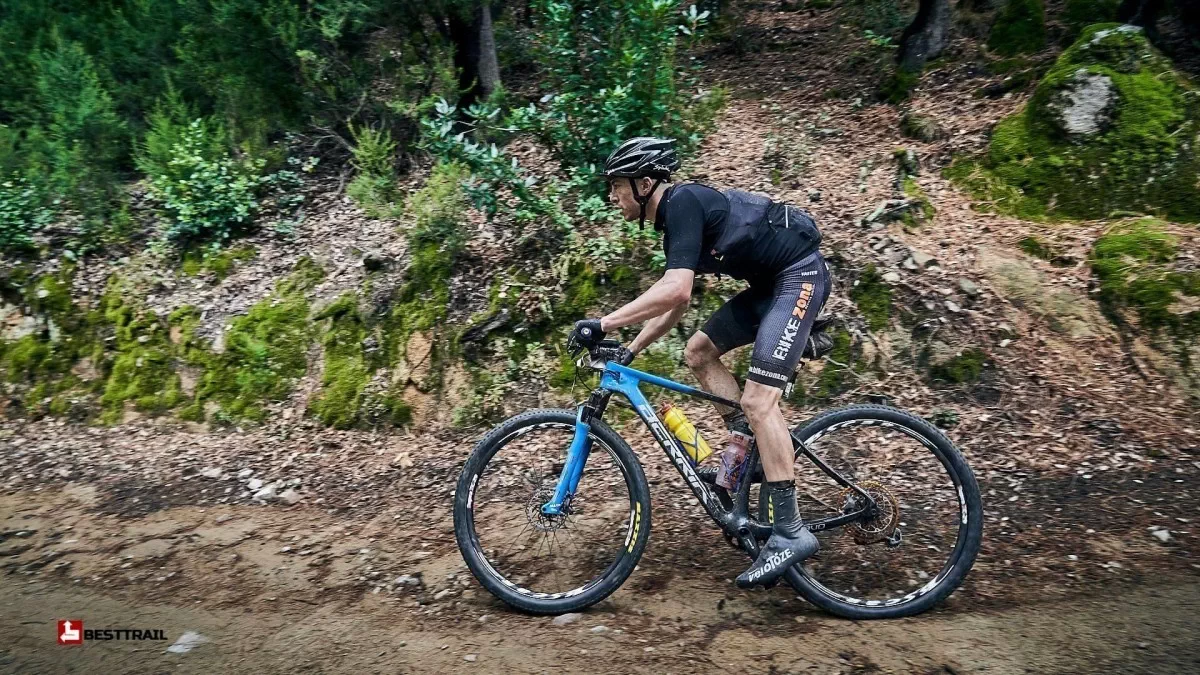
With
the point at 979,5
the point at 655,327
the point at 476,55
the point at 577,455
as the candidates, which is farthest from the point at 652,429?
the point at 979,5

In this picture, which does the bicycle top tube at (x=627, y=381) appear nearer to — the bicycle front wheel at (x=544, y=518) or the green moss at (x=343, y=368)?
the bicycle front wheel at (x=544, y=518)

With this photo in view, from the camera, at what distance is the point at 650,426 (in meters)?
4.24

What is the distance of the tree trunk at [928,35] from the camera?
Answer: 9359mm

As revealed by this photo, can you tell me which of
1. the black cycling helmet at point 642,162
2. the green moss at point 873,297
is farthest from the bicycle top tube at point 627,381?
the green moss at point 873,297

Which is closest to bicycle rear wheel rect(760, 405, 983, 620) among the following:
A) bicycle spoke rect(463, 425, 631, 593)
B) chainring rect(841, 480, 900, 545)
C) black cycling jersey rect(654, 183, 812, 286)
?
chainring rect(841, 480, 900, 545)

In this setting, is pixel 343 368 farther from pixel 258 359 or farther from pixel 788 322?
pixel 788 322

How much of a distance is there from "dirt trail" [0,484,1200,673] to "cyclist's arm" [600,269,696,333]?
5.27 feet

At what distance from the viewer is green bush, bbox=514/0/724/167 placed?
20.9ft

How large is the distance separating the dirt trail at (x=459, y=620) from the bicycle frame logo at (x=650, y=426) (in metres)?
0.59

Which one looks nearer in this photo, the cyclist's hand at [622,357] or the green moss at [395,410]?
the cyclist's hand at [622,357]

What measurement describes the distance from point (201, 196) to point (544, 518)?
6099mm

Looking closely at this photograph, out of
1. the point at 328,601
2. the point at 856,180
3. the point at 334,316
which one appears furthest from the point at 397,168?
the point at 328,601

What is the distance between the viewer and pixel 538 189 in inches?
286

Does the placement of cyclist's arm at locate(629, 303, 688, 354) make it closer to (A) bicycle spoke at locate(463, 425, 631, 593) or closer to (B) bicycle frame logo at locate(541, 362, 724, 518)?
(B) bicycle frame logo at locate(541, 362, 724, 518)
